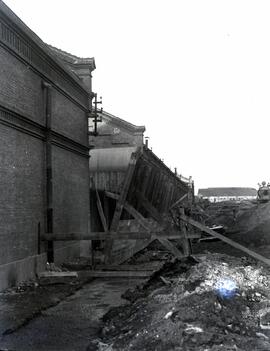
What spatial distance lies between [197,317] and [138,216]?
6.86m

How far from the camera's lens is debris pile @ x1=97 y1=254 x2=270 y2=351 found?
19.7 feet

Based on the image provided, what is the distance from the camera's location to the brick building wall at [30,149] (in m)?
11.3

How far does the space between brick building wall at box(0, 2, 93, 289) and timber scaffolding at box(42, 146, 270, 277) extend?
3.68 ft

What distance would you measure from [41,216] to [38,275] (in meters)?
1.84

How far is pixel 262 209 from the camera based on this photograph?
32531 mm

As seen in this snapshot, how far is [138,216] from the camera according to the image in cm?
1355

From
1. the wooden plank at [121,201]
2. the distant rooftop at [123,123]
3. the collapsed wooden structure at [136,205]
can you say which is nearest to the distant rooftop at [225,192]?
the distant rooftop at [123,123]

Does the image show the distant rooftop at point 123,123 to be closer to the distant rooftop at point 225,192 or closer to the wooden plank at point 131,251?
the wooden plank at point 131,251

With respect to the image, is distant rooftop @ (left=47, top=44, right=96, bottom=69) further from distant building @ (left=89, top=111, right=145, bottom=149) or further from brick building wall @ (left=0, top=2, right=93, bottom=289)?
distant building @ (left=89, top=111, right=145, bottom=149)

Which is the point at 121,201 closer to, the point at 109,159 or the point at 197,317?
the point at 197,317

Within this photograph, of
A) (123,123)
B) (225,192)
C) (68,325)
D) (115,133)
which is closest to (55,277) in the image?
(68,325)

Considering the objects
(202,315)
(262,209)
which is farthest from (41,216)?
(262,209)

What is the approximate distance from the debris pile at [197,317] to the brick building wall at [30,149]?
11.4ft

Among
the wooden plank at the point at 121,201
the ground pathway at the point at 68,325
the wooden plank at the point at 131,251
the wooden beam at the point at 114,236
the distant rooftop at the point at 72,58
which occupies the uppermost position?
the distant rooftop at the point at 72,58
